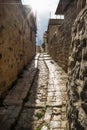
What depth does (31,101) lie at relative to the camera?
6.21m

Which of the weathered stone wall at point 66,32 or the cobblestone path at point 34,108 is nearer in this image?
the cobblestone path at point 34,108

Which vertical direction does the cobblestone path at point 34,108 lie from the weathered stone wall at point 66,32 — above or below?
below

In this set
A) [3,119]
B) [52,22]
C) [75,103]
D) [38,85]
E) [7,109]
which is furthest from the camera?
[52,22]

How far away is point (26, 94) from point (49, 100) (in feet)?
2.96

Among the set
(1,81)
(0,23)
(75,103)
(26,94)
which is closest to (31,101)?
(26,94)

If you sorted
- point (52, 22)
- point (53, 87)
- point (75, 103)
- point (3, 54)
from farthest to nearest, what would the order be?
point (52, 22) < point (53, 87) < point (3, 54) < point (75, 103)

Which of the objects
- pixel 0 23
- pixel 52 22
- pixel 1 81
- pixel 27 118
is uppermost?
pixel 52 22

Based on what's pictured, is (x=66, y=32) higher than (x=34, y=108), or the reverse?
(x=66, y=32)

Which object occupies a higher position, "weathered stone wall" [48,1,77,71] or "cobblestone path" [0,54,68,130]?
"weathered stone wall" [48,1,77,71]

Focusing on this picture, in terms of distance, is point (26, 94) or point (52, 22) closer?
point (26, 94)

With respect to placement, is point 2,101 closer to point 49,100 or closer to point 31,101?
point 31,101

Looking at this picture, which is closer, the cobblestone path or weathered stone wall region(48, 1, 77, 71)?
the cobblestone path

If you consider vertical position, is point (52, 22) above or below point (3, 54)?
above

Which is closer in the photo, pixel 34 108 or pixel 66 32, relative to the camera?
pixel 34 108
